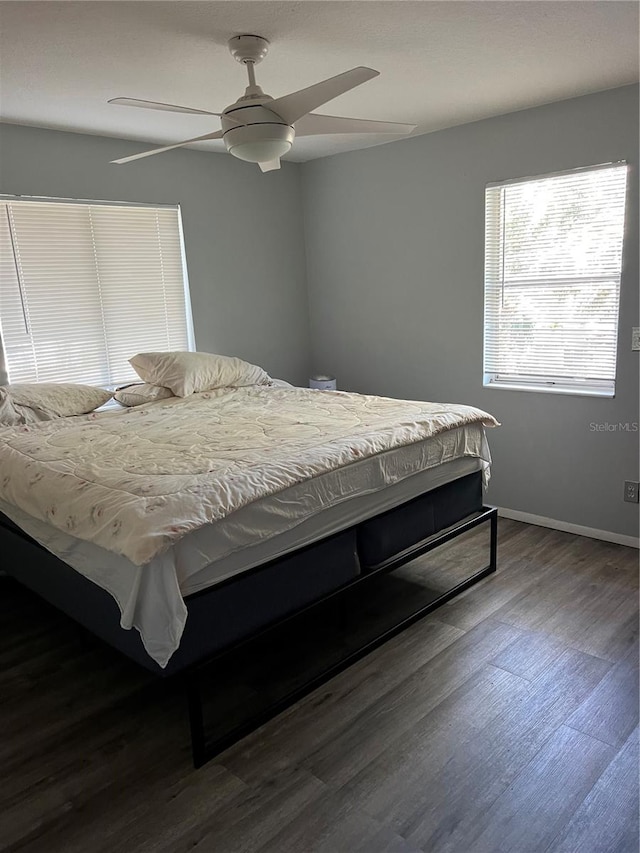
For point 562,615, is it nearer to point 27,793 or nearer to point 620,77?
point 27,793

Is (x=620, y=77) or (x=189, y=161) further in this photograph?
(x=189, y=161)

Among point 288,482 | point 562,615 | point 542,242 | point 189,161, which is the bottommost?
point 562,615

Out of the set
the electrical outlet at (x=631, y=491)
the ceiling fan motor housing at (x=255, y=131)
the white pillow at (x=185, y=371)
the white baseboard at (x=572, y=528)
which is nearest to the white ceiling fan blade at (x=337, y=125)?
the ceiling fan motor housing at (x=255, y=131)

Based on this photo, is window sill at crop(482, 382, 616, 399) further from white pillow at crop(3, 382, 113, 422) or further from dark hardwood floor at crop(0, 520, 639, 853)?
white pillow at crop(3, 382, 113, 422)

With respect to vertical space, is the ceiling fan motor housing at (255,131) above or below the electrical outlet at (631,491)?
above

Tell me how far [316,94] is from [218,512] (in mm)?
1434

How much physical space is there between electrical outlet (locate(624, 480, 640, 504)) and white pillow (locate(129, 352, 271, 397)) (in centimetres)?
240

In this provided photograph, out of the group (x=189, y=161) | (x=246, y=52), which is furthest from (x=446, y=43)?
(x=189, y=161)

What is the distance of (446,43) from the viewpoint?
2.37 meters

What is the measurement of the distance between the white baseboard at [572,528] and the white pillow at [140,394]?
90.0 inches

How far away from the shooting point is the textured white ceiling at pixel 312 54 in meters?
2.06

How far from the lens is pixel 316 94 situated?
203 cm

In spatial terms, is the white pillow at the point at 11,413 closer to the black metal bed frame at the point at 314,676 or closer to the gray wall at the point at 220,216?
the gray wall at the point at 220,216

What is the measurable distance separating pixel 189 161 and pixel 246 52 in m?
1.79
